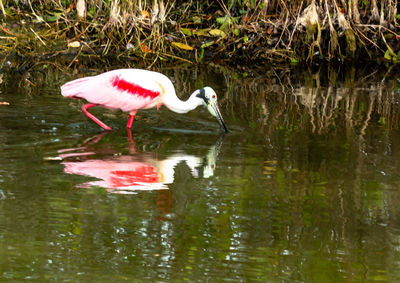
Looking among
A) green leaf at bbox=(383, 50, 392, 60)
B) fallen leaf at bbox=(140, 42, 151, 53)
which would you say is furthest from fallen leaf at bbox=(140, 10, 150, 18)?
green leaf at bbox=(383, 50, 392, 60)

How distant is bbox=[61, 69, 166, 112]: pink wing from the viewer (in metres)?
8.23

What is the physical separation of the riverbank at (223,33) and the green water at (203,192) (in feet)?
9.20

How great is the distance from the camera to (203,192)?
5.97 meters

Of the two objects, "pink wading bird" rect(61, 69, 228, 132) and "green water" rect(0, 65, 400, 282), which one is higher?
"pink wading bird" rect(61, 69, 228, 132)

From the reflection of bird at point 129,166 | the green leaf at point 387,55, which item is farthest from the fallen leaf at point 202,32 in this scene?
the reflection of bird at point 129,166

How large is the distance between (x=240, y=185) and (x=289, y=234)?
1.15 meters

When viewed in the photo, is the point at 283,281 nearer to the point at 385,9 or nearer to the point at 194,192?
the point at 194,192

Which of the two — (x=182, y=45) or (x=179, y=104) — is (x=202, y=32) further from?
(x=179, y=104)

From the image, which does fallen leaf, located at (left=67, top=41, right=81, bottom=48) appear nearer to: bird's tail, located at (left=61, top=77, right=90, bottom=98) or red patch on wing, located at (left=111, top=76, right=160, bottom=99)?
bird's tail, located at (left=61, top=77, right=90, bottom=98)

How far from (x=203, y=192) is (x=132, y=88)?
254 centimetres

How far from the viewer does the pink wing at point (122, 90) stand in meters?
8.23

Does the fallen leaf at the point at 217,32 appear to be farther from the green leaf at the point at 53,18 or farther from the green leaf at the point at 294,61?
the green leaf at the point at 53,18

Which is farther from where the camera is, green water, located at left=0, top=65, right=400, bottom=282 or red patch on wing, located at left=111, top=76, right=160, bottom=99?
red patch on wing, located at left=111, top=76, right=160, bottom=99

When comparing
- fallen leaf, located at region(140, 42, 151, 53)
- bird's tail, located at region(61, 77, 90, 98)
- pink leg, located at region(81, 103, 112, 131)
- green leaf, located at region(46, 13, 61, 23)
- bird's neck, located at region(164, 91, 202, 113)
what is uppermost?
green leaf, located at region(46, 13, 61, 23)
